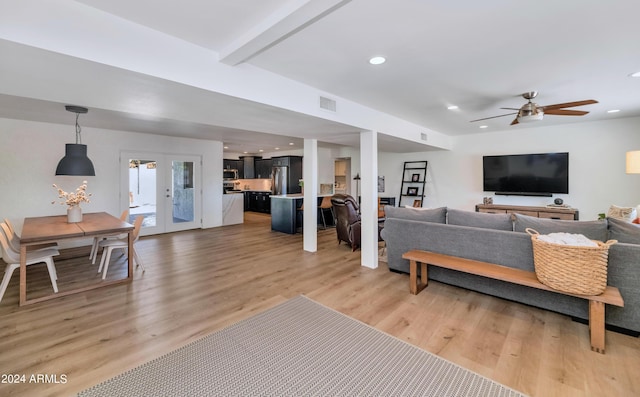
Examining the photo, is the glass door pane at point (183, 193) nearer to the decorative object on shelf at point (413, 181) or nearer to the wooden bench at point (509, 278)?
the decorative object on shelf at point (413, 181)

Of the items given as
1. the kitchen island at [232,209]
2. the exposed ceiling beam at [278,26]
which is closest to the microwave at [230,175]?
the kitchen island at [232,209]

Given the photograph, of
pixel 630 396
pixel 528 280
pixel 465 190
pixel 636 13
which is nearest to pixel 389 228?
pixel 528 280

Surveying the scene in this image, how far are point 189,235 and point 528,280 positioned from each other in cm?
650

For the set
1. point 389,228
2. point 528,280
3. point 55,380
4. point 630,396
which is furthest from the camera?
point 389,228

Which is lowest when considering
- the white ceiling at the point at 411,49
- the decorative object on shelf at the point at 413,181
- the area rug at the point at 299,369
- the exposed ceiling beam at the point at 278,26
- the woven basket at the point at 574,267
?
the area rug at the point at 299,369

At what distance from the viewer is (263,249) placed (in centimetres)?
527

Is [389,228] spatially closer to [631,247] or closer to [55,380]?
[631,247]

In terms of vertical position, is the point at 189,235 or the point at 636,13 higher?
the point at 636,13

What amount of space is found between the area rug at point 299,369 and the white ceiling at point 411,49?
2134mm

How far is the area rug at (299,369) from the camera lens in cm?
174

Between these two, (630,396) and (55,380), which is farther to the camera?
(55,380)

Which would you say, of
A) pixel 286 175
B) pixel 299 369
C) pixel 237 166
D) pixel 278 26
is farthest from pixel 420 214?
pixel 237 166

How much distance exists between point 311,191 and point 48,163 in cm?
496

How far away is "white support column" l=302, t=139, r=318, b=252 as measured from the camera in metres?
5.15
